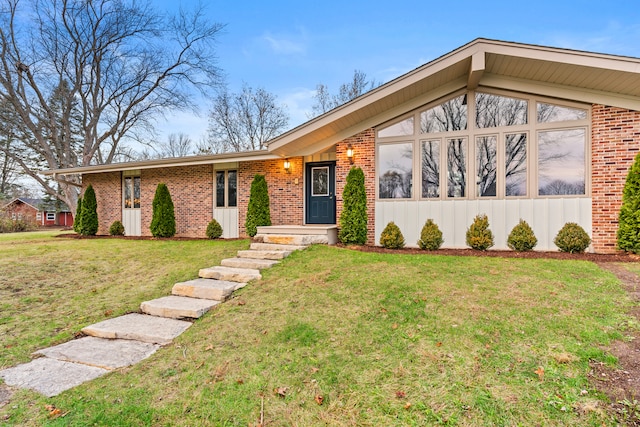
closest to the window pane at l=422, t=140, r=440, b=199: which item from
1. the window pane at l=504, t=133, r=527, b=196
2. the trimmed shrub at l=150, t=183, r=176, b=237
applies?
the window pane at l=504, t=133, r=527, b=196

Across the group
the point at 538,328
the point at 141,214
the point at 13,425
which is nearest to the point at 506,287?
the point at 538,328

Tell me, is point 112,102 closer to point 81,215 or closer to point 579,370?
point 81,215

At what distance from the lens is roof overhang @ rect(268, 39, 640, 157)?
21.0ft

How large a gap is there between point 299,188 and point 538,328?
7.83 meters

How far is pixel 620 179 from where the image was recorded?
6859 mm

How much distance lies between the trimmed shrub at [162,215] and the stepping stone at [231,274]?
5848mm

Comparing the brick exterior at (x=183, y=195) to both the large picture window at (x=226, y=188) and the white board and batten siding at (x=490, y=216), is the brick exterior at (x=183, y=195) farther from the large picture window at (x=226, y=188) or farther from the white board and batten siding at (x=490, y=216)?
the white board and batten siding at (x=490, y=216)

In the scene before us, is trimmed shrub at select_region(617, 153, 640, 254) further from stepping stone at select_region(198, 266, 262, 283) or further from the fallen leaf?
the fallen leaf

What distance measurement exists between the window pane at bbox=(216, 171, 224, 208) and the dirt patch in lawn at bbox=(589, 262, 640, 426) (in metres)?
10.6

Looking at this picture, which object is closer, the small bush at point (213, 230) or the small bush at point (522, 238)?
the small bush at point (522, 238)

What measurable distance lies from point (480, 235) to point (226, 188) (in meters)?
8.13

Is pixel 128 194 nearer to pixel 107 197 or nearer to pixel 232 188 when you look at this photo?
pixel 107 197

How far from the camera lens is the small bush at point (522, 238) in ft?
23.5

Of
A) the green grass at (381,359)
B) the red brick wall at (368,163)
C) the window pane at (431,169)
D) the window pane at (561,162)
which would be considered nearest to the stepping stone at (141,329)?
the green grass at (381,359)
